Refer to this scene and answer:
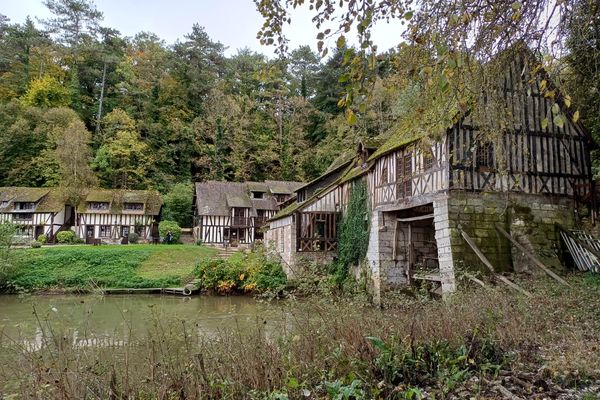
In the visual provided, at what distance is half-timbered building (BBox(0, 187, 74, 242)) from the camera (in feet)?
101

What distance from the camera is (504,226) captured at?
1035cm

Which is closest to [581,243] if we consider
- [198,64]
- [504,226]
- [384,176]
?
[504,226]

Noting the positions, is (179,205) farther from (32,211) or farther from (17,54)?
(17,54)

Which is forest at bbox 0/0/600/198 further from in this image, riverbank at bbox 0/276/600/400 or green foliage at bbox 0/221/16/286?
riverbank at bbox 0/276/600/400

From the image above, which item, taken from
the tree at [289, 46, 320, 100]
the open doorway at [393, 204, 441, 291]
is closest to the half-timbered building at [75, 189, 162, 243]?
the tree at [289, 46, 320, 100]

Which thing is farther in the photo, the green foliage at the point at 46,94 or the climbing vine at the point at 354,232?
the green foliage at the point at 46,94

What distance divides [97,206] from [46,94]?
15342mm

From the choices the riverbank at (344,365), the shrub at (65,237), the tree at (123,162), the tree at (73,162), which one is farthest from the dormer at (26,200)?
the riverbank at (344,365)

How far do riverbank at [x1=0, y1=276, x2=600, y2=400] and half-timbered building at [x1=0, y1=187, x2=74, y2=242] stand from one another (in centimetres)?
3218

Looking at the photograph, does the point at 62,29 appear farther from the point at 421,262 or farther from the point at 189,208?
the point at 421,262

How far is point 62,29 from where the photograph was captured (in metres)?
→ 41.9

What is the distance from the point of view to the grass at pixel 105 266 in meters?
19.6

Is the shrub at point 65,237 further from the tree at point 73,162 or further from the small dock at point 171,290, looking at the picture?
the small dock at point 171,290

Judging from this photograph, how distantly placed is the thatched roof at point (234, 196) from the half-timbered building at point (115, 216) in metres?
4.53
